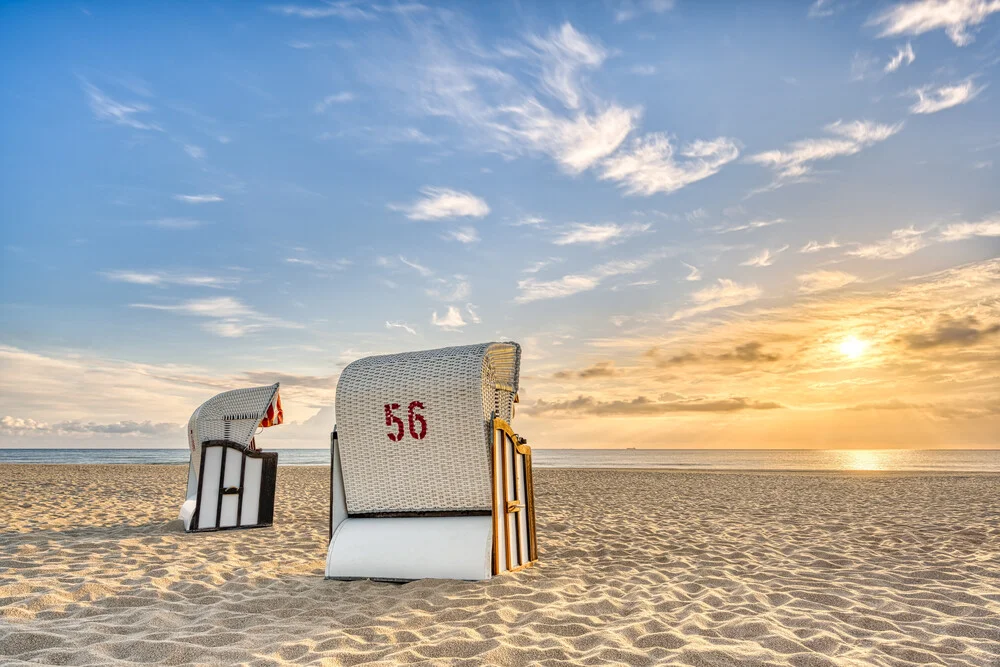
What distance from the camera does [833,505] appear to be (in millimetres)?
12414

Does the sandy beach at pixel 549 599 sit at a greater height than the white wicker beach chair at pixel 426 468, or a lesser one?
lesser

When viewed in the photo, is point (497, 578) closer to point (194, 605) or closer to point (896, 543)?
point (194, 605)

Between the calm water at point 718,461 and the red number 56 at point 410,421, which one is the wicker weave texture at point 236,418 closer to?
the red number 56 at point 410,421

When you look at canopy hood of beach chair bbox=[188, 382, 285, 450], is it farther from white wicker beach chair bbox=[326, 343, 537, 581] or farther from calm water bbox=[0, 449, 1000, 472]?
calm water bbox=[0, 449, 1000, 472]

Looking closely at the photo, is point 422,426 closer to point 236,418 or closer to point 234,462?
point 236,418

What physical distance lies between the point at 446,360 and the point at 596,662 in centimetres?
275

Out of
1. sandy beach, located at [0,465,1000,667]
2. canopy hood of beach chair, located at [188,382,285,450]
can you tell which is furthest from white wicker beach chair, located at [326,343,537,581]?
canopy hood of beach chair, located at [188,382,285,450]

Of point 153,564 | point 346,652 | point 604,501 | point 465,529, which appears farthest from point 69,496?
point 346,652

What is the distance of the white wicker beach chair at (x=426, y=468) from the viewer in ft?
18.1

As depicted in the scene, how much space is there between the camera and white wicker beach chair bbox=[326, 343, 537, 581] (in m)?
5.52

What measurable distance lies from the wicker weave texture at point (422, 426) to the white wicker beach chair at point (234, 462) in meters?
3.50

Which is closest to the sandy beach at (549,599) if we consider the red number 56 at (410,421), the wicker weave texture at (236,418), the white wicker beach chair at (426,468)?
the white wicker beach chair at (426,468)

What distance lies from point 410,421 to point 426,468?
0.41 metres

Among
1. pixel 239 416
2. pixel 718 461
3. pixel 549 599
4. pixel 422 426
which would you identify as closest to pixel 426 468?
pixel 422 426
